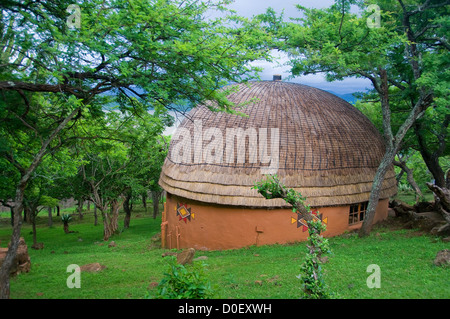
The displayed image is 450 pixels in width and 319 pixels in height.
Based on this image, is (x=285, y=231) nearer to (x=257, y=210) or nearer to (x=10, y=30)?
(x=257, y=210)

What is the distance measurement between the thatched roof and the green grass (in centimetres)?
191

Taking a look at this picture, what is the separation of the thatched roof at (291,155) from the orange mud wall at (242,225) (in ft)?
1.49

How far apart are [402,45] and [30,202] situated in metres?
19.1

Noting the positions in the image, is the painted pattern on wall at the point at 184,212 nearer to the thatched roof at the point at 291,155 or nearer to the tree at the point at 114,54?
the thatched roof at the point at 291,155

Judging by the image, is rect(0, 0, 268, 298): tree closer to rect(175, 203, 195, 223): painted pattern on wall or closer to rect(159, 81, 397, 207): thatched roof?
rect(159, 81, 397, 207): thatched roof

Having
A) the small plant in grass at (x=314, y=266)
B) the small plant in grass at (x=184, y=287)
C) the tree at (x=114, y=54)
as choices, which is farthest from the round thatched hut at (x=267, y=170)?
the small plant in grass at (x=184, y=287)

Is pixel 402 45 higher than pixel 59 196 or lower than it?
higher

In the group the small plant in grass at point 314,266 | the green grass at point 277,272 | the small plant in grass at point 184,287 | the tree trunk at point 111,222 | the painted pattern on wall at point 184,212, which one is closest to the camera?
the small plant in grass at point 184,287

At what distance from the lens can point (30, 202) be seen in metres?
18.6

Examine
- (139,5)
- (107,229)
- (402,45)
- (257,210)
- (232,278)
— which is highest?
(402,45)

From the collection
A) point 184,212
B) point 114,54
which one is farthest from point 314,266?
point 184,212

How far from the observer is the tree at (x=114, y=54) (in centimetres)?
682

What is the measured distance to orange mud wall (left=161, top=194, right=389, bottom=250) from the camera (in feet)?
42.5
